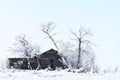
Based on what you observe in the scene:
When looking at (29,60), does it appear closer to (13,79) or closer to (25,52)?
(25,52)

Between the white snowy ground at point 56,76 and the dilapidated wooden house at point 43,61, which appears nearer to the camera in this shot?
the white snowy ground at point 56,76

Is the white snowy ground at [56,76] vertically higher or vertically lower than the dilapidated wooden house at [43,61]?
lower

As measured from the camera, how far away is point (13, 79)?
1888 centimetres

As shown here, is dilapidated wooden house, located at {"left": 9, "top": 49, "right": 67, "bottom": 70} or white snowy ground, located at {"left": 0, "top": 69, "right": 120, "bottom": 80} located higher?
dilapidated wooden house, located at {"left": 9, "top": 49, "right": 67, "bottom": 70}

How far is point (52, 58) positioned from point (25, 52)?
726cm

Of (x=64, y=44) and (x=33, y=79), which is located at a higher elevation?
(x=64, y=44)

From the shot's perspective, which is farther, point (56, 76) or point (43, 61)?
point (43, 61)

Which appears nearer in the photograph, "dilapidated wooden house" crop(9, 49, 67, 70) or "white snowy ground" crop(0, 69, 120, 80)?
"white snowy ground" crop(0, 69, 120, 80)

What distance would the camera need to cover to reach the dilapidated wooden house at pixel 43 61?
209 feet

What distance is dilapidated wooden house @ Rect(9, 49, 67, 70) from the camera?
209ft

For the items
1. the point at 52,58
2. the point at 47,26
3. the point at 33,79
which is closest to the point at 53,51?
the point at 52,58

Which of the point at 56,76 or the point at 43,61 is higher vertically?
the point at 43,61

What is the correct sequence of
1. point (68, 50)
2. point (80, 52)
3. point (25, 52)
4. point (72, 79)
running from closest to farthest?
1. point (72, 79)
2. point (80, 52)
3. point (68, 50)
4. point (25, 52)

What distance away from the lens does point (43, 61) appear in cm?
6562
